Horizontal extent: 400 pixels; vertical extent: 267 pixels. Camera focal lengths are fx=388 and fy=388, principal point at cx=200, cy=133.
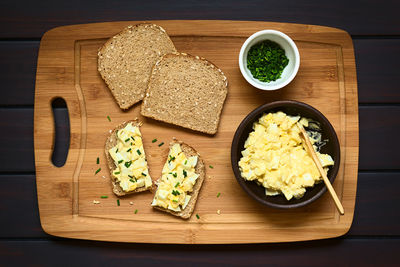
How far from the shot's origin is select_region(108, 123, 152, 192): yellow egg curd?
3090 millimetres

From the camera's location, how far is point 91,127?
3.23 meters

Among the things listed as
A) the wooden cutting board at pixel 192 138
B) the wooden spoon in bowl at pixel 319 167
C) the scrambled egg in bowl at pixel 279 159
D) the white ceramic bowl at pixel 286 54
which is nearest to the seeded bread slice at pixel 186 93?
the wooden cutting board at pixel 192 138

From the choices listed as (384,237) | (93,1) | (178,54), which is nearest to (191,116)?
(178,54)

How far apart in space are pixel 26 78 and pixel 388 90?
311 centimetres

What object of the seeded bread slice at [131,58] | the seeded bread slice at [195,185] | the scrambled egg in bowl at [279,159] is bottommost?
the seeded bread slice at [195,185]

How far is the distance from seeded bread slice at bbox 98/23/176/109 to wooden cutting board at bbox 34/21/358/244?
0.08 m

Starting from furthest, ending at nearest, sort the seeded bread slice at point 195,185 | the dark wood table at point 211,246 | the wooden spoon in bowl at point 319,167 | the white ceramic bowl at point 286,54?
the dark wood table at point 211,246
the seeded bread slice at point 195,185
the white ceramic bowl at point 286,54
the wooden spoon in bowl at point 319,167

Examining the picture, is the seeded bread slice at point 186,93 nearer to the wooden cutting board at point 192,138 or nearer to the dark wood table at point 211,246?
the wooden cutting board at point 192,138

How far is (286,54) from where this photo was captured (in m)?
3.10

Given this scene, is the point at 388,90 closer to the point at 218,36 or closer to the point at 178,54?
the point at 218,36

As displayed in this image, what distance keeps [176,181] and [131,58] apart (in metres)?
1.08

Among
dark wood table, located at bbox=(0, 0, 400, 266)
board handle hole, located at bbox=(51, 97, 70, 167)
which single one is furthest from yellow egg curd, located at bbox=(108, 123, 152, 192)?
dark wood table, located at bbox=(0, 0, 400, 266)

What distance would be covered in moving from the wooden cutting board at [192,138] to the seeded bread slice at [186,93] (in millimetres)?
78

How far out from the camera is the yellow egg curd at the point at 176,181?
3072 mm
